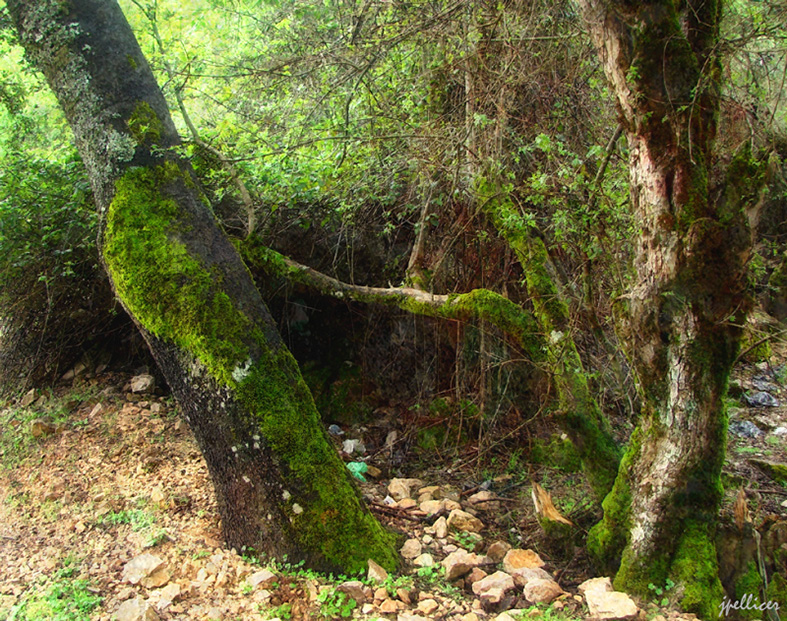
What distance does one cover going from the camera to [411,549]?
9.05 feet

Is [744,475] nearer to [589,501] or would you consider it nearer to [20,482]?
[589,501]

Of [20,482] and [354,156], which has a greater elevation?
[354,156]

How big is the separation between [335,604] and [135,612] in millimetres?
777

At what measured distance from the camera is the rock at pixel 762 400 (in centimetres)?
479

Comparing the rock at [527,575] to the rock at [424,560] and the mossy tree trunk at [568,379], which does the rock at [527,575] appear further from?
the mossy tree trunk at [568,379]

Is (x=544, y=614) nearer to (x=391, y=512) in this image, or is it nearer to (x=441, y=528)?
(x=441, y=528)

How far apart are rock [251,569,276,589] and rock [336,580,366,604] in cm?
30

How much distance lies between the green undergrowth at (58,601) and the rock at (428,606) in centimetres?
Result: 132

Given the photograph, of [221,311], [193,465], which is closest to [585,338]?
[221,311]

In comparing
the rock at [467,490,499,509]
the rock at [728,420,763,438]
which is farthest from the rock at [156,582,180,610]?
the rock at [728,420,763,438]

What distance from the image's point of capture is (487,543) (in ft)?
9.91

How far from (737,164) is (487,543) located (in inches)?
88.2

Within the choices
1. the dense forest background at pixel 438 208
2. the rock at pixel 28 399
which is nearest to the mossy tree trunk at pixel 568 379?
the dense forest background at pixel 438 208

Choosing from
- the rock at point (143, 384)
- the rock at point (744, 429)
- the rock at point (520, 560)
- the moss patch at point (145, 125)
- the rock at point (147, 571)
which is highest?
the moss patch at point (145, 125)
